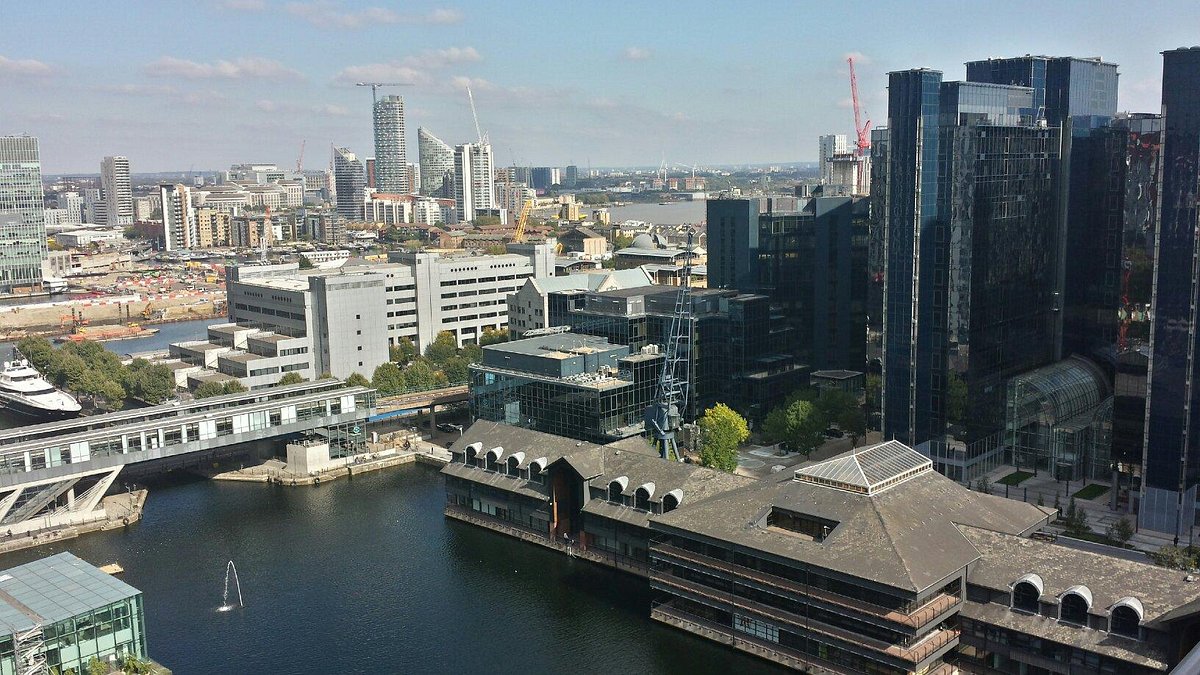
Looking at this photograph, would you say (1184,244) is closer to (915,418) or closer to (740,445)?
(915,418)

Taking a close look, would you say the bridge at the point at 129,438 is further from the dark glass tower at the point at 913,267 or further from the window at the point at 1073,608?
the window at the point at 1073,608

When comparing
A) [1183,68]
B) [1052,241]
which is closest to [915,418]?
[1052,241]

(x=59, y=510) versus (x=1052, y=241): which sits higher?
(x=1052, y=241)

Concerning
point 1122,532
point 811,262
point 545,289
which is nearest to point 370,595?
point 1122,532

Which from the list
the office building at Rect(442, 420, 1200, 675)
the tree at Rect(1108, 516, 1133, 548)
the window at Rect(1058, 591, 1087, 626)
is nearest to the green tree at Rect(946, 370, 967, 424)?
the tree at Rect(1108, 516, 1133, 548)

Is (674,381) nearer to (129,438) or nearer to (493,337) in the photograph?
(129,438)

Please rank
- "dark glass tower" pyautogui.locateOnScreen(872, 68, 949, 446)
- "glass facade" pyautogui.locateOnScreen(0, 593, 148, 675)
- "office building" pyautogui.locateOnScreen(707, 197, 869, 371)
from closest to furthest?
"glass facade" pyautogui.locateOnScreen(0, 593, 148, 675)
"dark glass tower" pyautogui.locateOnScreen(872, 68, 949, 446)
"office building" pyautogui.locateOnScreen(707, 197, 869, 371)

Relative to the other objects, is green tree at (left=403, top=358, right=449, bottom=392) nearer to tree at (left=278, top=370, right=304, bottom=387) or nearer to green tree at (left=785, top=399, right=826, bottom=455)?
tree at (left=278, top=370, right=304, bottom=387)
